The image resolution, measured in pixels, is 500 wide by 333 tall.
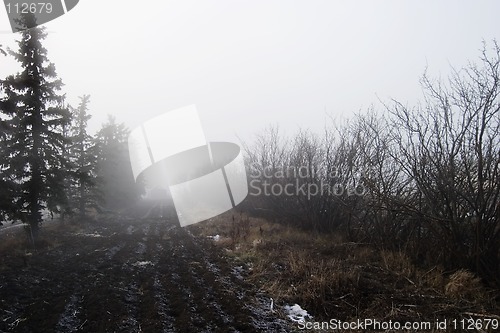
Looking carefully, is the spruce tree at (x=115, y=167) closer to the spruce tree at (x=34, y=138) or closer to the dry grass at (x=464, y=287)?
the spruce tree at (x=34, y=138)

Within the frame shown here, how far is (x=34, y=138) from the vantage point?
14664 millimetres

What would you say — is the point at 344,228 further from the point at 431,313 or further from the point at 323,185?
the point at 431,313

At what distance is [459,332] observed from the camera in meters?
5.09

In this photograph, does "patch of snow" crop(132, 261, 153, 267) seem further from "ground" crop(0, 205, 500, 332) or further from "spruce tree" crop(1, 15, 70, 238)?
"spruce tree" crop(1, 15, 70, 238)

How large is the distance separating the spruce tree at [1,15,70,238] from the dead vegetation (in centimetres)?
968

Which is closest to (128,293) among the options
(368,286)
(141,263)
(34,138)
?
(141,263)

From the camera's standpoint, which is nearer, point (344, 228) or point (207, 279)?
point (207, 279)

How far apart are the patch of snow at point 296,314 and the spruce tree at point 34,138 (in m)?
12.2

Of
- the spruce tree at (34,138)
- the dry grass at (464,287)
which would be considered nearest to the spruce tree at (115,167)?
the spruce tree at (34,138)

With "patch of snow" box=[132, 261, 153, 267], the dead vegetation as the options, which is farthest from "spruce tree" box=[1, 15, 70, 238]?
the dead vegetation

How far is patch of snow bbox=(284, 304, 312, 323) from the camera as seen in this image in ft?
20.4

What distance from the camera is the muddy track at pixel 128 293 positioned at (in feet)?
19.0

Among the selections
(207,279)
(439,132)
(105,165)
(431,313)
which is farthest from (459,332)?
(105,165)

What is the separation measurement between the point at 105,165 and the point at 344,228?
24528 millimetres
